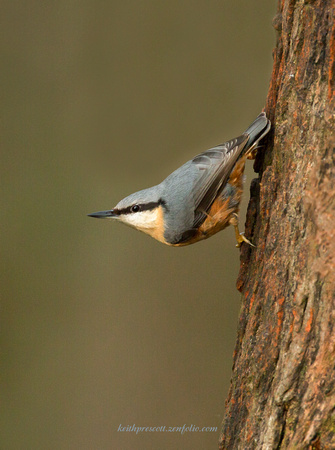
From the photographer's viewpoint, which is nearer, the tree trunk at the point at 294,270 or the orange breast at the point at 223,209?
the tree trunk at the point at 294,270

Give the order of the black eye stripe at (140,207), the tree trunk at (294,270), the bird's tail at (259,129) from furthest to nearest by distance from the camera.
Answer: the black eye stripe at (140,207) → the bird's tail at (259,129) → the tree trunk at (294,270)

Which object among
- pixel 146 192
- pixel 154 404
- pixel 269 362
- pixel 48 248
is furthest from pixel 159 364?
pixel 269 362

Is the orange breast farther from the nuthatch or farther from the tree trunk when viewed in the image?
the tree trunk

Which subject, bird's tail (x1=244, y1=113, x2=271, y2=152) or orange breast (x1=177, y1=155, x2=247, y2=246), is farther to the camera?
orange breast (x1=177, y1=155, x2=247, y2=246)

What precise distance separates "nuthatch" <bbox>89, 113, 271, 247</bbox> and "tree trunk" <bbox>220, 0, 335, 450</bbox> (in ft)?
1.36

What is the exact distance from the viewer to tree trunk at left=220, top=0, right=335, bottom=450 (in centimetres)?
155

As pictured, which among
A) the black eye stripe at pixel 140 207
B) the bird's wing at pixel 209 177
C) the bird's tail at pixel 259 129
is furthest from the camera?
the black eye stripe at pixel 140 207

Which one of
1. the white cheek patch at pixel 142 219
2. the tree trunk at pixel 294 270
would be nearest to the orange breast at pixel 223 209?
the white cheek patch at pixel 142 219

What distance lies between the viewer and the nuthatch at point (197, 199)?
242 centimetres

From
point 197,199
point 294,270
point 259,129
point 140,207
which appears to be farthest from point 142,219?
point 294,270

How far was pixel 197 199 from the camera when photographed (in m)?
2.47

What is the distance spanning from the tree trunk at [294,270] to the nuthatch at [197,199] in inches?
16.4

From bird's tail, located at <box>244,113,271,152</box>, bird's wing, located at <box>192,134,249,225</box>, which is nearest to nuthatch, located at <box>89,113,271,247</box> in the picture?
bird's wing, located at <box>192,134,249,225</box>

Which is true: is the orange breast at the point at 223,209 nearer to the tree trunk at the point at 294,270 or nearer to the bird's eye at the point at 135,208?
the bird's eye at the point at 135,208
